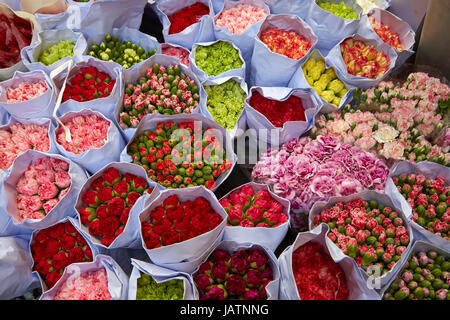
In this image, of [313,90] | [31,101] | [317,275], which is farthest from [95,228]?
[313,90]

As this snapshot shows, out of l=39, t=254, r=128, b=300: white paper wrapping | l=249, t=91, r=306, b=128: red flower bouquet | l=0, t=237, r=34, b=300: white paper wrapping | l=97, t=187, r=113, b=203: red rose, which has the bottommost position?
l=0, t=237, r=34, b=300: white paper wrapping

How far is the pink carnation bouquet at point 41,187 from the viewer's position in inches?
64.7

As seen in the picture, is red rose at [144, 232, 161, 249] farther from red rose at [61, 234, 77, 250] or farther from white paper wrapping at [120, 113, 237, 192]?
white paper wrapping at [120, 113, 237, 192]

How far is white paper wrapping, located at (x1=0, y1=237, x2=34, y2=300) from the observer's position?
1486mm

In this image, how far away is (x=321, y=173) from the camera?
1.71 m

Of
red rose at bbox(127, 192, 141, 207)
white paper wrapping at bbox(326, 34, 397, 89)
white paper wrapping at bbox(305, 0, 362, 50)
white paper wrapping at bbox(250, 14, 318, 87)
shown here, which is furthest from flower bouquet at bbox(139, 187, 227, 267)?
white paper wrapping at bbox(305, 0, 362, 50)

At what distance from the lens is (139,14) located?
2.46m

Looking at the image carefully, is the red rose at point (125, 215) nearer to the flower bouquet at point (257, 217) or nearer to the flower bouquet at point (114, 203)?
the flower bouquet at point (114, 203)

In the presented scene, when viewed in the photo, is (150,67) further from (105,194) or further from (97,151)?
(105,194)

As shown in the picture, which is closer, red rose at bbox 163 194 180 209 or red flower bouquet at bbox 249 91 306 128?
red rose at bbox 163 194 180 209

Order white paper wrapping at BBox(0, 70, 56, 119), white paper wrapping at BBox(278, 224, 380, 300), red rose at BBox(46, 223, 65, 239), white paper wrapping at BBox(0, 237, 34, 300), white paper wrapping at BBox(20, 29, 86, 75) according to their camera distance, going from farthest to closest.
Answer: white paper wrapping at BBox(20, 29, 86, 75) < white paper wrapping at BBox(0, 70, 56, 119) < red rose at BBox(46, 223, 65, 239) < white paper wrapping at BBox(0, 237, 34, 300) < white paper wrapping at BBox(278, 224, 380, 300)

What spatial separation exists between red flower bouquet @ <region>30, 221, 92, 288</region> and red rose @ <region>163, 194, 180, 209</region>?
16.5 inches

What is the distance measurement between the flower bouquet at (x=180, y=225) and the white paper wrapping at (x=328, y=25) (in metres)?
1.58
